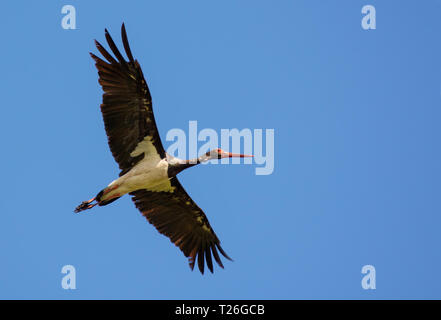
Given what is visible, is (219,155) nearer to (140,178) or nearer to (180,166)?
(180,166)

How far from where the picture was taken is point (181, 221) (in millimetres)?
18406

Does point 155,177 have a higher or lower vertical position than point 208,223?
higher

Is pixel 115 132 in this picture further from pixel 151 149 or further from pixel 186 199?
pixel 186 199

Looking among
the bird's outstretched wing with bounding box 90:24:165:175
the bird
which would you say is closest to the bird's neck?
the bird

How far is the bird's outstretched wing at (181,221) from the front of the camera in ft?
59.1

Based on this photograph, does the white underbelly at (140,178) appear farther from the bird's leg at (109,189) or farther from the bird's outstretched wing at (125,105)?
the bird's outstretched wing at (125,105)

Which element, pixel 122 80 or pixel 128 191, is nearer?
pixel 122 80

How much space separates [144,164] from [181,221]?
221cm

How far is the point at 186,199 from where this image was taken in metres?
18.2

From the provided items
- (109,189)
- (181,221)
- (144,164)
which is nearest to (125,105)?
(144,164)
